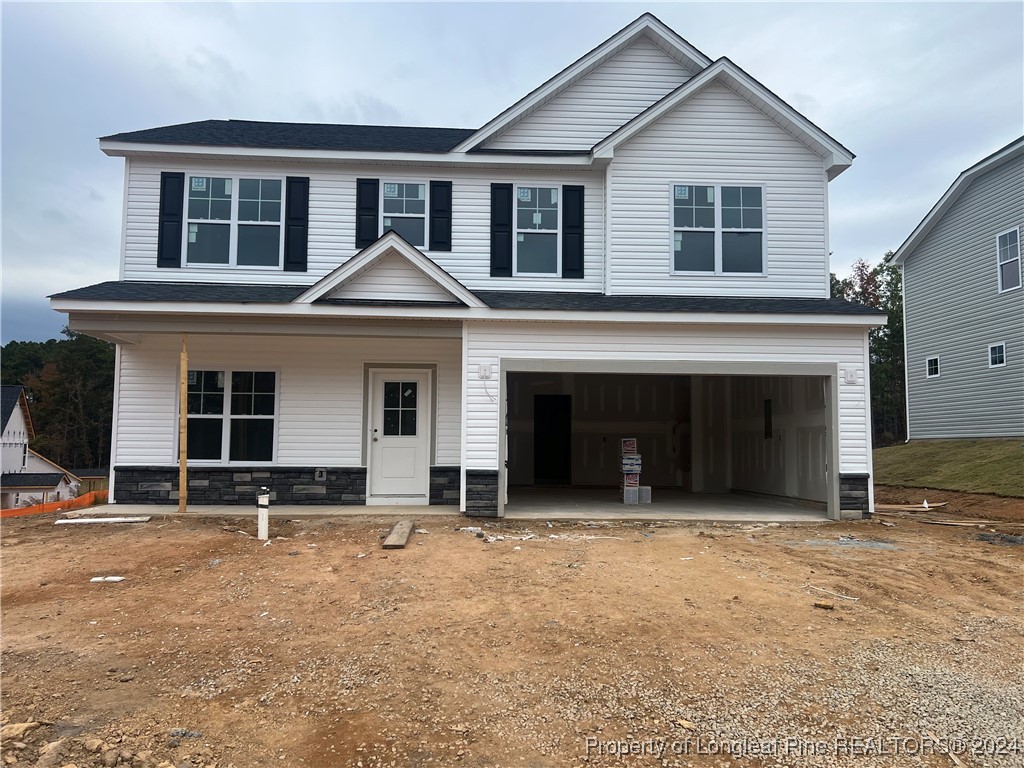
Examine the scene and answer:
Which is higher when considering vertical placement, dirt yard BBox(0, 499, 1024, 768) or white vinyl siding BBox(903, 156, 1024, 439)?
white vinyl siding BBox(903, 156, 1024, 439)

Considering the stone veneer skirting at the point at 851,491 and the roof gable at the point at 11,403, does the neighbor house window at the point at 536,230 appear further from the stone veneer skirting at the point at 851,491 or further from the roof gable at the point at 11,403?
the roof gable at the point at 11,403

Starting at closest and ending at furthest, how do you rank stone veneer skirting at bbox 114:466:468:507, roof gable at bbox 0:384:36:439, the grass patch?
1. stone veneer skirting at bbox 114:466:468:507
2. the grass patch
3. roof gable at bbox 0:384:36:439

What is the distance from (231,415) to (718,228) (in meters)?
9.25

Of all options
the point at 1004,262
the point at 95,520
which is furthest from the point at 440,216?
the point at 1004,262

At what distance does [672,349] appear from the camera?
966cm

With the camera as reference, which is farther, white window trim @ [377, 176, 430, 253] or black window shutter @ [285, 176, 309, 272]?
Result: white window trim @ [377, 176, 430, 253]

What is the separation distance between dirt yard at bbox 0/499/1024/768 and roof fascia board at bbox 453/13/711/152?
801cm

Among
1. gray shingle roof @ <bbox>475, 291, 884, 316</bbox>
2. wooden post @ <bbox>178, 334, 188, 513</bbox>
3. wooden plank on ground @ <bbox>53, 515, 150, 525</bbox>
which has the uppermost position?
gray shingle roof @ <bbox>475, 291, 884, 316</bbox>

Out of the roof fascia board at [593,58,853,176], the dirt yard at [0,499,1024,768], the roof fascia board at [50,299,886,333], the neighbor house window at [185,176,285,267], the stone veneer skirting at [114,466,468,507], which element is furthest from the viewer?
the neighbor house window at [185,176,285,267]

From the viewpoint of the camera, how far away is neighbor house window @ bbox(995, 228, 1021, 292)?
52.7 feet

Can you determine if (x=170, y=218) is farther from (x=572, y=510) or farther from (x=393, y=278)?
(x=572, y=510)

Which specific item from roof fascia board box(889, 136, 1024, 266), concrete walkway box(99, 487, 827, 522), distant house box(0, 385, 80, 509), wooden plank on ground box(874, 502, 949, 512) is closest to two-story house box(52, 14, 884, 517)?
concrete walkway box(99, 487, 827, 522)

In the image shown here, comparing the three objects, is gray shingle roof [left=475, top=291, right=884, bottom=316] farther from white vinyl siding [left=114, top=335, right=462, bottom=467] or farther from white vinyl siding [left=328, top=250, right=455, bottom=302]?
white vinyl siding [left=114, top=335, right=462, bottom=467]

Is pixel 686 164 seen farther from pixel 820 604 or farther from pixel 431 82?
pixel 431 82
